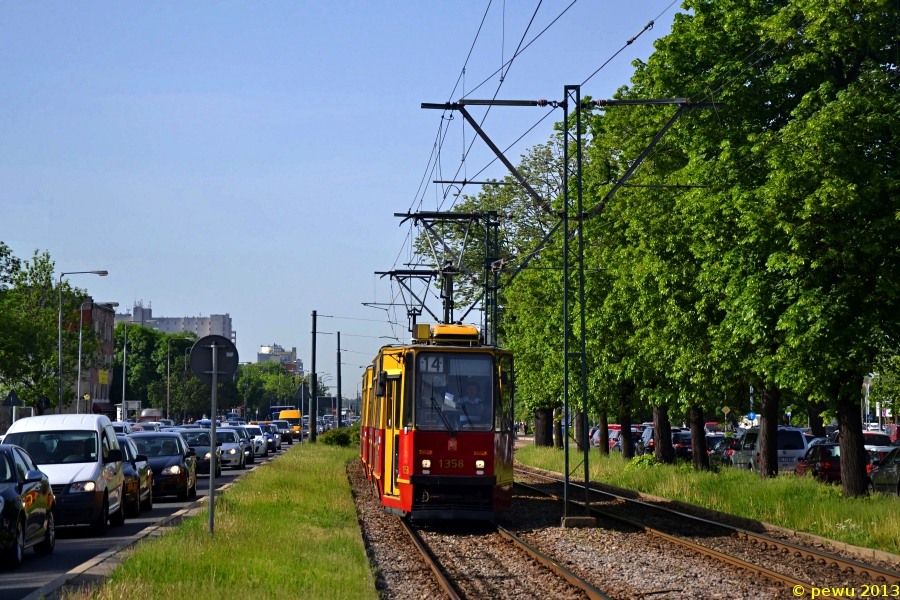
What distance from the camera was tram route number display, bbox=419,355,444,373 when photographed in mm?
20453

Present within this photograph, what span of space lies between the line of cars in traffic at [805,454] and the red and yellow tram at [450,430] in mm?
8408

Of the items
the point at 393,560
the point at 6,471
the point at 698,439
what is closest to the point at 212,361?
the point at 6,471

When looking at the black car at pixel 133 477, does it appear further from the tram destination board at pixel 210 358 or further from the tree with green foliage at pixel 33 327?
the tree with green foliage at pixel 33 327

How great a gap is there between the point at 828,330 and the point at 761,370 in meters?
2.34

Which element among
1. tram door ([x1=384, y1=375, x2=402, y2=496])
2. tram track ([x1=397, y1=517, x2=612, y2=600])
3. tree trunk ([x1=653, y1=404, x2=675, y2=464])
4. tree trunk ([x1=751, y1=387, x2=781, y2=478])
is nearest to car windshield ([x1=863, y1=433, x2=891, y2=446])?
tree trunk ([x1=653, y1=404, x2=675, y2=464])

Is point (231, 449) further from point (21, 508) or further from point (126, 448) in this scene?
point (21, 508)

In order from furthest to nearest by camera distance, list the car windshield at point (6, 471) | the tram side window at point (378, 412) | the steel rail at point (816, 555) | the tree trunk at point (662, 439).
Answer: the tree trunk at point (662, 439), the tram side window at point (378, 412), the car windshield at point (6, 471), the steel rail at point (816, 555)

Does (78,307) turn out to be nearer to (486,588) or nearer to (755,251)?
(755,251)

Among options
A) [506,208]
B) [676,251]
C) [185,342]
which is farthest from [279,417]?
[676,251]

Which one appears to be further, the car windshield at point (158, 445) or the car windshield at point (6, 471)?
the car windshield at point (158, 445)

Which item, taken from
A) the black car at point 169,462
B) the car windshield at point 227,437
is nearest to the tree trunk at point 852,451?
the black car at point 169,462

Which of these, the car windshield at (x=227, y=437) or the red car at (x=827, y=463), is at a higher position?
the car windshield at (x=227, y=437)

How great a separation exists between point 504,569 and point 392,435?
6.41 metres

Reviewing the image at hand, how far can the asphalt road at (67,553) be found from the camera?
1324 centimetres
